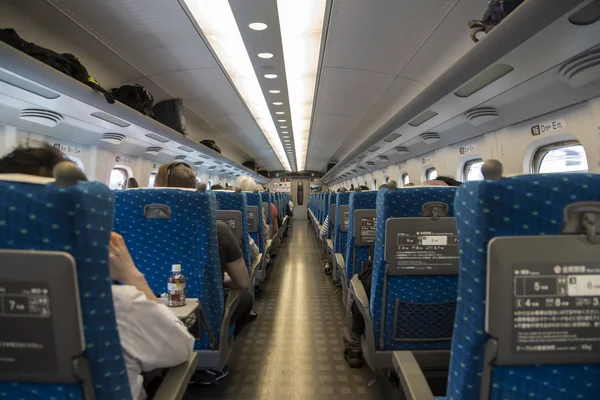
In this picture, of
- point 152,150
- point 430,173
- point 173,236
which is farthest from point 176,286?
point 430,173

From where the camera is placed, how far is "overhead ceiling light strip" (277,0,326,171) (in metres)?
4.42

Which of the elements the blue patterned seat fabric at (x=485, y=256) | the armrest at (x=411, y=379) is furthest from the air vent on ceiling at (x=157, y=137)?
the blue patterned seat fabric at (x=485, y=256)

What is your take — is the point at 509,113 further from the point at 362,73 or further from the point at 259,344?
the point at 259,344

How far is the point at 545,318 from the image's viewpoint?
1.08 m

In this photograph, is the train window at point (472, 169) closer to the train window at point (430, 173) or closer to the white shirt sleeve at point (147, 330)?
the train window at point (430, 173)

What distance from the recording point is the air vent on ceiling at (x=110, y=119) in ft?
16.3

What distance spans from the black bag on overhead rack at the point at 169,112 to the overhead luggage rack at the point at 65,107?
24 cm

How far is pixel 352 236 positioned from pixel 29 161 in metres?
3.05

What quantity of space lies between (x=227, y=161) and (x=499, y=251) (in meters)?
12.0

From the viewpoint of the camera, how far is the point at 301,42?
540cm

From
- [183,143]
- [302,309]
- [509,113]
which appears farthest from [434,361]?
[183,143]

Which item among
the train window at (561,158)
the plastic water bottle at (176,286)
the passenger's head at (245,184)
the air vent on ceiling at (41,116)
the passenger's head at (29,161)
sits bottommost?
the plastic water bottle at (176,286)

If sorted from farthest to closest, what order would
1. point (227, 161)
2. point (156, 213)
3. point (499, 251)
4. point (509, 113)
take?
point (227, 161), point (509, 113), point (156, 213), point (499, 251)

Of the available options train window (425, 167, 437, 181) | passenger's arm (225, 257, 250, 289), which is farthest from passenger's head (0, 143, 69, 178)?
train window (425, 167, 437, 181)
